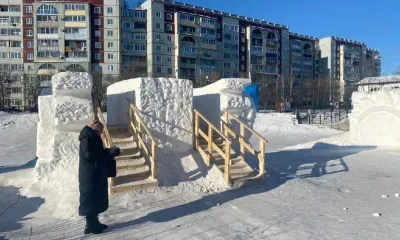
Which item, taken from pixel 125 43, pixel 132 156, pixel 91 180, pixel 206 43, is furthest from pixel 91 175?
pixel 206 43

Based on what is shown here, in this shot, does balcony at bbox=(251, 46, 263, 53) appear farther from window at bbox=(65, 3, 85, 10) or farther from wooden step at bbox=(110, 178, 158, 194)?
wooden step at bbox=(110, 178, 158, 194)

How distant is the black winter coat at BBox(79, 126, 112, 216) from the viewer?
4.81 m

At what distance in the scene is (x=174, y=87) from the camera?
771 cm

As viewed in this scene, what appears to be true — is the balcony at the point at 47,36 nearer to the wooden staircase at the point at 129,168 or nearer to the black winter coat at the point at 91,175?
the wooden staircase at the point at 129,168

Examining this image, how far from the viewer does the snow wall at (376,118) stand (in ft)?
46.5

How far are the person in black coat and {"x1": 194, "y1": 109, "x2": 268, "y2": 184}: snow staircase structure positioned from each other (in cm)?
277

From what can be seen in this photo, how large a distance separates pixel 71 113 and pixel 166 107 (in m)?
1.92

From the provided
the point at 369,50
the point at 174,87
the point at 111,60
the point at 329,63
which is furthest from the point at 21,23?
the point at 369,50

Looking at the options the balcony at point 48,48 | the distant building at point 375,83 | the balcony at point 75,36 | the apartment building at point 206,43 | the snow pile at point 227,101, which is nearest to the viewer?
the snow pile at point 227,101

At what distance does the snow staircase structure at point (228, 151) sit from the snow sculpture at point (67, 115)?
7.82 ft

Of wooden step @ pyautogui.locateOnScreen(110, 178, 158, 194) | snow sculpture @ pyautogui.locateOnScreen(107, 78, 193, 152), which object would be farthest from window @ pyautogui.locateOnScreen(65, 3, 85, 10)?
wooden step @ pyautogui.locateOnScreen(110, 178, 158, 194)

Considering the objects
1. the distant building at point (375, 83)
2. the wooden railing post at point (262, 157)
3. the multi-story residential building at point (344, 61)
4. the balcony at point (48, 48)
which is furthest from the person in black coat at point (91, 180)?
the multi-story residential building at point (344, 61)

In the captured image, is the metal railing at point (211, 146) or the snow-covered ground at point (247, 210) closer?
the snow-covered ground at point (247, 210)

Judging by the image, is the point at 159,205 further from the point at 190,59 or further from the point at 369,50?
the point at 369,50
